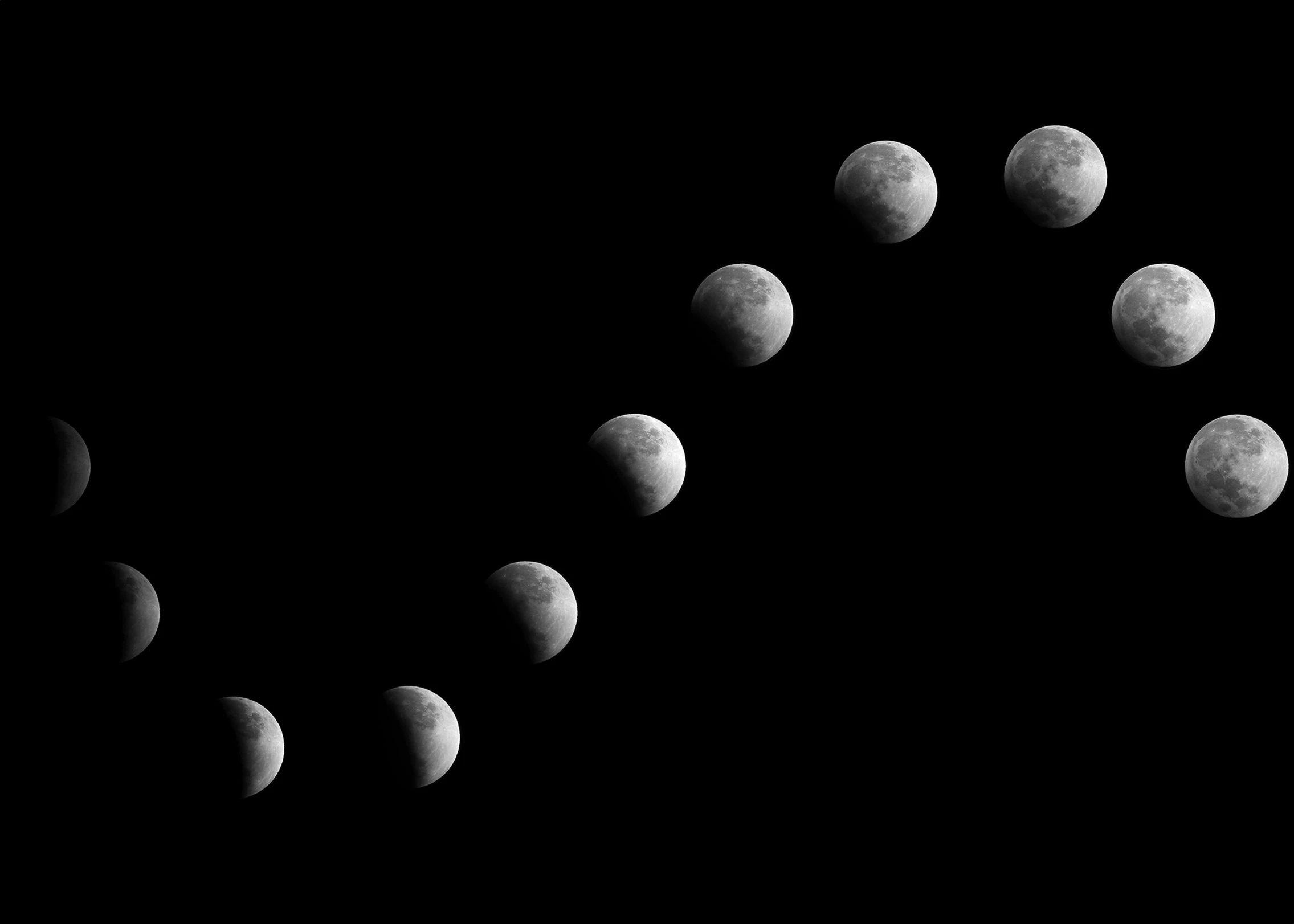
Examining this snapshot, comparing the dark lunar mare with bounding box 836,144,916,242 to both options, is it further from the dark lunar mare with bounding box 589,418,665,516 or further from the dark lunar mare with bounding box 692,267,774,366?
the dark lunar mare with bounding box 589,418,665,516

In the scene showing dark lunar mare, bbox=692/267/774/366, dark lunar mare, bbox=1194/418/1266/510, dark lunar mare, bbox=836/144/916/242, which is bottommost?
dark lunar mare, bbox=1194/418/1266/510

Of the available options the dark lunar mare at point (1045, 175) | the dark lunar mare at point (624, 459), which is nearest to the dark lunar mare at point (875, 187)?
the dark lunar mare at point (1045, 175)

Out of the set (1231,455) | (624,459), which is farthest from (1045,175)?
(624,459)

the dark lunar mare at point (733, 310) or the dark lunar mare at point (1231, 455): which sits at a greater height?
the dark lunar mare at point (733, 310)

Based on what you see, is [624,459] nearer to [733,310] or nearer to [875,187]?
[733,310]

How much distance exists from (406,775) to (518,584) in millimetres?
921

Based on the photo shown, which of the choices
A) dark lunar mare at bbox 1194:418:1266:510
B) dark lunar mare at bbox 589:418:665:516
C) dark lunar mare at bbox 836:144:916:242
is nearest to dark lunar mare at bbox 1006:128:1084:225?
dark lunar mare at bbox 836:144:916:242

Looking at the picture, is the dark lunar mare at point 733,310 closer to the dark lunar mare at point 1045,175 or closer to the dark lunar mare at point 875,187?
the dark lunar mare at point 875,187

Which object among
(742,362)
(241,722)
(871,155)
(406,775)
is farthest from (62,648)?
(871,155)

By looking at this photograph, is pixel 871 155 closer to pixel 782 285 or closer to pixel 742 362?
pixel 782 285

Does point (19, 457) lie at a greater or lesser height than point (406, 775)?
greater

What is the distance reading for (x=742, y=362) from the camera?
5.20 metres

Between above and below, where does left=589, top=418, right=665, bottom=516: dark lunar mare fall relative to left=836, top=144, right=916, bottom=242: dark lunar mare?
below

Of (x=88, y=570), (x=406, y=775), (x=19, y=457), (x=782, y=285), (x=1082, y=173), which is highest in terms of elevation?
(x=1082, y=173)
